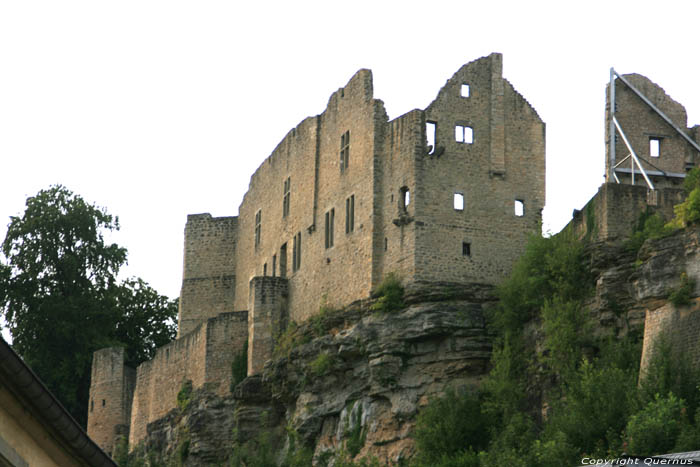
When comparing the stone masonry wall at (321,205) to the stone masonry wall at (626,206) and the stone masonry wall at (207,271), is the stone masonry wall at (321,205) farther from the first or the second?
the stone masonry wall at (626,206)

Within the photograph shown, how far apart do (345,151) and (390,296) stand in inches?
260

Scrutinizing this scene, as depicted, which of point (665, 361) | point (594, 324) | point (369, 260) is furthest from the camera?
point (369, 260)

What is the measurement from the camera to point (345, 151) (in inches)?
1971

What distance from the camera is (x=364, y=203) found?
47.8 m

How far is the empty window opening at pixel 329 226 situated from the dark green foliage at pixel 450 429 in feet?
27.8

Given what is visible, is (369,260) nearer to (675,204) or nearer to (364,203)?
(364,203)

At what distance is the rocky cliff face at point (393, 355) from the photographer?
37469mm

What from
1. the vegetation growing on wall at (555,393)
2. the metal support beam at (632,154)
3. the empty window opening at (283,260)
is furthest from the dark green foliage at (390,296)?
the metal support beam at (632,154)

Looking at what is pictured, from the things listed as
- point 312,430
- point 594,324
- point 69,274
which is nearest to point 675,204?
point 594,324

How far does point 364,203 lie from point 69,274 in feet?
73.7

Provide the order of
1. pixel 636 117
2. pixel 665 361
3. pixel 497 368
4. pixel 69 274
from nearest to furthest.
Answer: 1. pixel 665 361
2. pixel 497 368
3. pixel 636 117
4. pixel 69 274

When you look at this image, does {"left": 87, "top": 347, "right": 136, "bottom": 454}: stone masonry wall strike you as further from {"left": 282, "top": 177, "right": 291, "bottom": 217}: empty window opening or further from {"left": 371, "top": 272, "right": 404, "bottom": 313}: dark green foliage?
{"left": 371, "top": 272, "right": 404, "bottom": 313}: dark green foliage

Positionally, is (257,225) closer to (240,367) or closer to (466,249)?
(240,367)

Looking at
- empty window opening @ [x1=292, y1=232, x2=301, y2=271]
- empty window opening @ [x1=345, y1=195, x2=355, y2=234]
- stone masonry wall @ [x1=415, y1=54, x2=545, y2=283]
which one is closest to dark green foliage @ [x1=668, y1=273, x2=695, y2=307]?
stone masonry wall @ [x1=415, y1=54, x2=545, y2=283]
